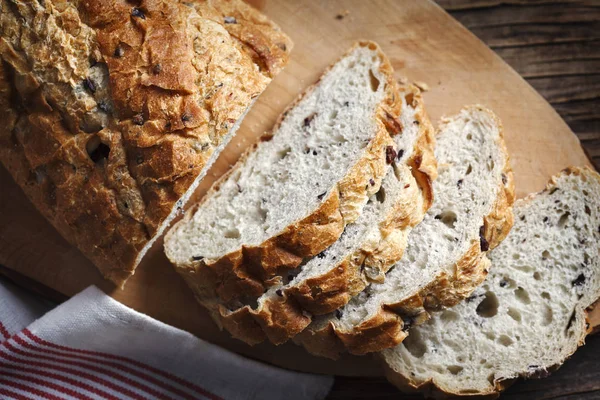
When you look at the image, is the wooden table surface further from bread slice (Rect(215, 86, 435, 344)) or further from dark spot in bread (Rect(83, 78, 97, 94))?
dark spot in bread (Rect(83, 78, 97, 94))

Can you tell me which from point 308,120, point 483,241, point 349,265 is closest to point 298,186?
point 308,120

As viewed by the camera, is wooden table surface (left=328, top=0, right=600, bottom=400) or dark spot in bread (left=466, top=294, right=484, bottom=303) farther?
wooden table surface (left=328, top=0, right=600, bottom=400)

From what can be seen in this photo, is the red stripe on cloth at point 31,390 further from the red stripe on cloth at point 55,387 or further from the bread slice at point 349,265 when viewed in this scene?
the bread slice at point 349,265

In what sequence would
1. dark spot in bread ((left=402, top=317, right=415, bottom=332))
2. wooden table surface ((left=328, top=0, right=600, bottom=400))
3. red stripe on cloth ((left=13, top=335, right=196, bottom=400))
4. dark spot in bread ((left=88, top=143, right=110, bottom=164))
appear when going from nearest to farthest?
dark spot in bread ((left=88, top=143, right=110, bottom=164)), dark spot in bread ((left=402, top=317, right=415, bottom=332)), red stripe on cloth ((left=13, top=335, right=196, bottom=400)), wooden table surface ((left=328, top=0, right=600, bottom=400))

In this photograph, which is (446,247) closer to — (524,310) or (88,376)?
(524,310)

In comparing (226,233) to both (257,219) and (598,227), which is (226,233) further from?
(598,227)

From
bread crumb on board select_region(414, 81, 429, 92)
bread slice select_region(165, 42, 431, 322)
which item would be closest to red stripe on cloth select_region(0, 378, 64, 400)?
bread slice select_region(165, 42, 431, 322)
